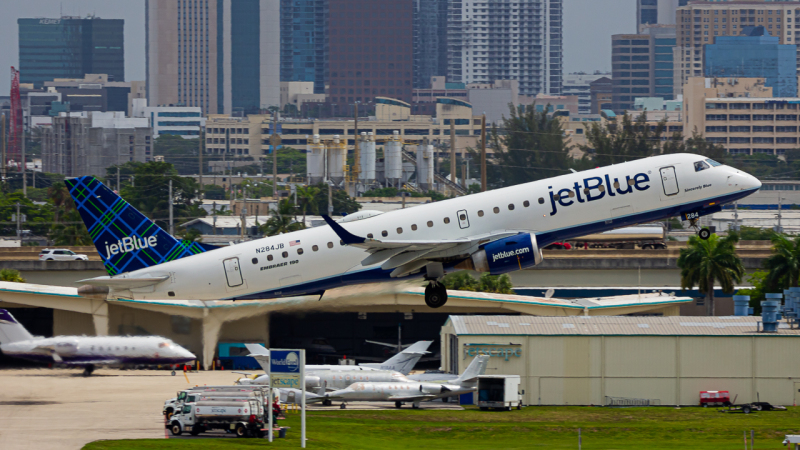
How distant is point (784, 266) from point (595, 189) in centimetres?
5287

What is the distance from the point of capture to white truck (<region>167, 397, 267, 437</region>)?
57.0 m

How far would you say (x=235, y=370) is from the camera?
3337 inches

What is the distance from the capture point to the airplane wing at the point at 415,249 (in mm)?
54562

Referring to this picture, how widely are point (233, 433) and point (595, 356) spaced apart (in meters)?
28.7

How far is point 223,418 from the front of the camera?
57125mm

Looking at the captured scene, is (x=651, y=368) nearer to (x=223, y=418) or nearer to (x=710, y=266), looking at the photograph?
(x=223, y=418)

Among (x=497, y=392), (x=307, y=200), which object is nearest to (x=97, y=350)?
(x=497, y=392)

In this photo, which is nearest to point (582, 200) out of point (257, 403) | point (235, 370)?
point (257, 403)

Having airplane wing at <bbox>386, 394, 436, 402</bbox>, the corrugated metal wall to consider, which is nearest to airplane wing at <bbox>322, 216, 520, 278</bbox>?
airplane wing at <bbox>386, 394, 436, 402</bbox>

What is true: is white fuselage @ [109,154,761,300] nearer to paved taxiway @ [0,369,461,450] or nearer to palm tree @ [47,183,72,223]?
paved taxiway @ [0,369,461,450]

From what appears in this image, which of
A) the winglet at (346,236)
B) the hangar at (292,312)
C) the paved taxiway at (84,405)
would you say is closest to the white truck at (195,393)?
the paved taxiway at (84,405)

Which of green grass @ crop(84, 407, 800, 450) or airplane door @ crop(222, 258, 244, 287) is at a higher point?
airplane door @ crop(222, 258, 244, 287)

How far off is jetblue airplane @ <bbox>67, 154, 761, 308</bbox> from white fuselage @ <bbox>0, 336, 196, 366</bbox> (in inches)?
776

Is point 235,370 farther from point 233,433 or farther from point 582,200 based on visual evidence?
point 582,200
